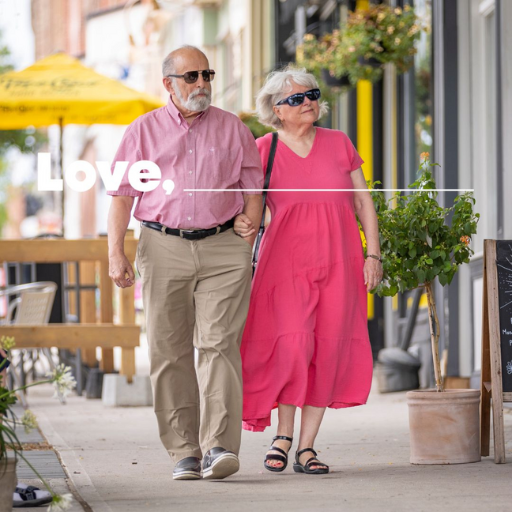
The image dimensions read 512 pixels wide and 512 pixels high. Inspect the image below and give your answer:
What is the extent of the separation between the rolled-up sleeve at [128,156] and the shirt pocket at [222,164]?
0.31 meters

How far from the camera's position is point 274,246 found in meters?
5.32

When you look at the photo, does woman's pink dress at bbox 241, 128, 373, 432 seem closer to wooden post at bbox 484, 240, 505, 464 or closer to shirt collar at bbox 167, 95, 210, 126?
shirt collar at bbox 167, 95, 210, 126

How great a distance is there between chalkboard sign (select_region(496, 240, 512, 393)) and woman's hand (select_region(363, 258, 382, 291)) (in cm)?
63

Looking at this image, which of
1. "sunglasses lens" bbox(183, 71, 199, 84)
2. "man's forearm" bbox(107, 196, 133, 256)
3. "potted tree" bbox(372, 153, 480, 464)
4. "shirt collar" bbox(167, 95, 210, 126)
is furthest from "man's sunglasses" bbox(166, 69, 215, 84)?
"potted tree" bbox(372, 153, 480, 464)

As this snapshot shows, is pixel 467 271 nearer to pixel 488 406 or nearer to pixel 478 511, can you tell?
pixel 488 406

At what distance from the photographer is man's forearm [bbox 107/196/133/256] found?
A: 5.01m

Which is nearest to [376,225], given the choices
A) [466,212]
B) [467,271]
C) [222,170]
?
[466,212]

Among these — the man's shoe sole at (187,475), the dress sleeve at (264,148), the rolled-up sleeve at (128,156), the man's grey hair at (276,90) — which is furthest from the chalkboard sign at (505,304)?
the rolled-up sleeve at (128,156)

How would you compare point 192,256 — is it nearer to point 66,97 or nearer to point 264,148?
point 264,148

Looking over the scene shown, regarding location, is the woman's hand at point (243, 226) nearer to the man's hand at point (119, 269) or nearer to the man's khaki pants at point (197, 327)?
the man's khaki pants at point (197, 327)

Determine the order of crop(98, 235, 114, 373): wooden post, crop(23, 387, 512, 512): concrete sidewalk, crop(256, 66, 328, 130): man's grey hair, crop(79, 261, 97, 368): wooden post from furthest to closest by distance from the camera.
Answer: crop(79, 261, 97, 368): wooden post
crop(98, 235, 114, 373): wooden post
crop(256, 66, 328, 130): man's grey hair
crop(23, 387, 512, 512): concrete sidewalk

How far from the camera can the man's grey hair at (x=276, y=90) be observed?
540 cm

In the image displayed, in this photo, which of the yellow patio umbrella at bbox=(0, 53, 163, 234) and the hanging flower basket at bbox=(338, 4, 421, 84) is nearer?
the hanging flower basket at bbox=(338, 4, 421, 84)

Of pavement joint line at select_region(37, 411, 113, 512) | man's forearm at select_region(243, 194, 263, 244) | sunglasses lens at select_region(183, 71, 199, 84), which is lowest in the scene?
pavement joint line at select_region(37, 411, 113, 512)
